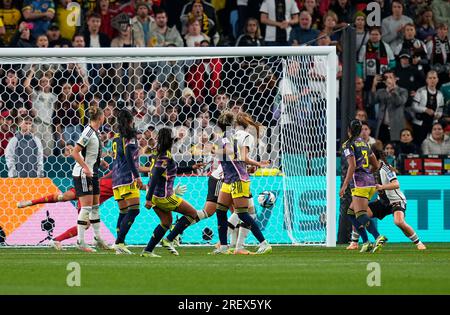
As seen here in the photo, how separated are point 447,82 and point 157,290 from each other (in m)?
14.9

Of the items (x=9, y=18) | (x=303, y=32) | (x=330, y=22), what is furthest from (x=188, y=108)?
(x=330, y=22)

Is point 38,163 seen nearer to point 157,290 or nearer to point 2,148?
point 2,148

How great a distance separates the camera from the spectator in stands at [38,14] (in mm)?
23391

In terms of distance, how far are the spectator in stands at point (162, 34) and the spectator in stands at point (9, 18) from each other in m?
2.65

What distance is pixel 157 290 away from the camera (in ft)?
37.4

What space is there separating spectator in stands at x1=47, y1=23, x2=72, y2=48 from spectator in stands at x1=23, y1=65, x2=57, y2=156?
90.7 inches

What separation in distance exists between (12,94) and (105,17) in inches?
169

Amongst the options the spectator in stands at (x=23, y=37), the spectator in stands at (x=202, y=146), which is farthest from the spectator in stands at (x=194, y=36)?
the spectator in stands at (x=202, y=146)

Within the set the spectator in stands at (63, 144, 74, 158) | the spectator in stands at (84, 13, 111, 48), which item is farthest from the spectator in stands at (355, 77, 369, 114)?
the spectator in stands at (63, 144, 74, 158)

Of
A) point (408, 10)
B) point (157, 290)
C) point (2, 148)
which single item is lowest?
point (157, 290)

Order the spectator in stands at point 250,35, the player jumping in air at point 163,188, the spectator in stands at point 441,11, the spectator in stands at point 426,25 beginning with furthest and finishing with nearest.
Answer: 1. the spectator in stands at point 441,11
2. the spectator in stands at point 426,25
3. the spectator in stands at point 250,35
4. the player jumping in air at point 163,188

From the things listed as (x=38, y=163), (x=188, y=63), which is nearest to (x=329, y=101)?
(x=188, y=63)

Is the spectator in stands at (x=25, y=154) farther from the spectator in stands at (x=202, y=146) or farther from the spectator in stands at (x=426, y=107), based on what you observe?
the spectator in stands at (x=426, y=107)

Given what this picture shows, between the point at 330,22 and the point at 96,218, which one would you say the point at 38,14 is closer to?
the point at 330,22
